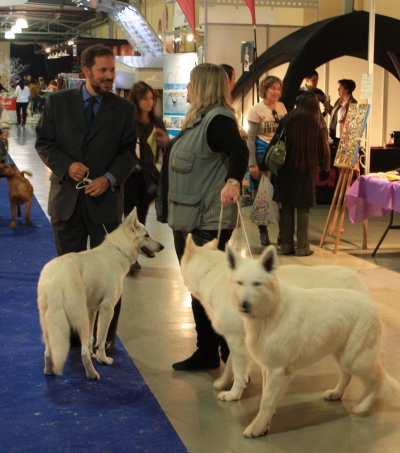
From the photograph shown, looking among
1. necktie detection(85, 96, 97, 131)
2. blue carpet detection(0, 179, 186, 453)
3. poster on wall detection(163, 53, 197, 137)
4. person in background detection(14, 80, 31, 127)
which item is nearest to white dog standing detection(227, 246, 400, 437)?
blue carpet detection(0, 179, 186, 453)

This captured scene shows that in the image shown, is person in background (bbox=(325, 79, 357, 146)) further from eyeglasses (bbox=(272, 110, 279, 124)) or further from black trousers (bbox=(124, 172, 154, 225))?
black trousers (bbox=(124, 172, 154, 225))

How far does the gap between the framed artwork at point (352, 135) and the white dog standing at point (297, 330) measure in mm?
4023

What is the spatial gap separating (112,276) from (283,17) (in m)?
15.4

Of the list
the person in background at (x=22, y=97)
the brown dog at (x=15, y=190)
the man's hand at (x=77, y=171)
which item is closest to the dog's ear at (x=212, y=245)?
the man's hand at (x=77, y=171)

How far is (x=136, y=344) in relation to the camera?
4391 mm

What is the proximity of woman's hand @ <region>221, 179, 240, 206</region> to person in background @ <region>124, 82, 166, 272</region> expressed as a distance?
2.56 metres

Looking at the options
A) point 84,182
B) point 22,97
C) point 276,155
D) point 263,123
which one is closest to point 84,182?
point 84,182

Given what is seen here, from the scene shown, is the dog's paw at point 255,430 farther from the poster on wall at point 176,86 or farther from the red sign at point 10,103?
the red sign at point 10,103

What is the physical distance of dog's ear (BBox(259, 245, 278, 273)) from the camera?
2756 millimetres

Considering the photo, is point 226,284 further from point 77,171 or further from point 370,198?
point 370,198

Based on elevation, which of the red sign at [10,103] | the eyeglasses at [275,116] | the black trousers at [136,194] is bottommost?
the black trousers at [136,194]

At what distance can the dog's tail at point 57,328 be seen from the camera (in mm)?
3423

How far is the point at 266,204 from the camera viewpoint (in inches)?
282

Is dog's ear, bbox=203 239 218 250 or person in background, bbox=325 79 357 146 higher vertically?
person in background, bbox=325 79 357 146
